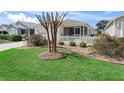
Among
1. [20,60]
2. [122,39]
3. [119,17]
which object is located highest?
[119,17]

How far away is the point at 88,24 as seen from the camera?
24.5ft

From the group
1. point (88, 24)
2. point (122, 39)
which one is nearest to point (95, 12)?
point (88, 24)

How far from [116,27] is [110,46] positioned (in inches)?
21.6

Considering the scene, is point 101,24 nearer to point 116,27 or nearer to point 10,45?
point 116,27

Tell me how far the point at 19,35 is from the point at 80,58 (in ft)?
5.16

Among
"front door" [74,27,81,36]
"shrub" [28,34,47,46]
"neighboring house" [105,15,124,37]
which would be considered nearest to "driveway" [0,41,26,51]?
"shrub" [28,34,47,46]

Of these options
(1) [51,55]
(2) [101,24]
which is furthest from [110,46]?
(1) [51,55]

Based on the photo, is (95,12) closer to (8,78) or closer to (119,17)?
(119,17)

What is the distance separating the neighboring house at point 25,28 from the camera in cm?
748

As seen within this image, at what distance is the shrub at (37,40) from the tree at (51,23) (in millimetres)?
210

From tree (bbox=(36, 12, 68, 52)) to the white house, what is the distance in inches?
5.2

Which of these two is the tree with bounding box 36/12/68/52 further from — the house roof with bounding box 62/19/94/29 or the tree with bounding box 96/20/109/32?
the tree with bounding box 96/20/109/32

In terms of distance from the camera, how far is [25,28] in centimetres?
748
